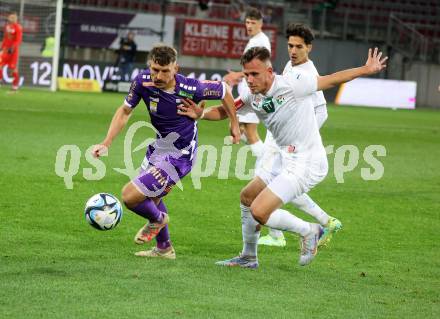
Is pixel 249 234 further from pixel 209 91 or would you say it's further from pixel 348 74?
pixel 348 74

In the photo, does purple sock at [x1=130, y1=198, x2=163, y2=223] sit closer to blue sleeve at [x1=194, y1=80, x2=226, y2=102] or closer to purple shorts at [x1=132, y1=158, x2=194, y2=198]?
purple shorts at [x1=132, y1=158, x2=194, y2=198]

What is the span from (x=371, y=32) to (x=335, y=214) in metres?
29.8

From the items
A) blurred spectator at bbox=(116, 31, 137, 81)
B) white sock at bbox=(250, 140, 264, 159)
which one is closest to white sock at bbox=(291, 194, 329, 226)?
white sock at bbox=(250, 140, 264, 159)

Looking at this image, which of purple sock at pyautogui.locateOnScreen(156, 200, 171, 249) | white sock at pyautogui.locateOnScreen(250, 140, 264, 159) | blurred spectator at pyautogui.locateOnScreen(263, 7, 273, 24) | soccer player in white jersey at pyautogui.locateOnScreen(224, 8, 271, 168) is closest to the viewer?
purple sock at pyautogui.locateOnScreen(156, 200, 171, 249)

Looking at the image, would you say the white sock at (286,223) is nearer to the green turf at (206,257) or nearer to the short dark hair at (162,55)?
the green turf at (206,257)

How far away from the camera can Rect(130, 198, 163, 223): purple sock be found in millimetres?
8312

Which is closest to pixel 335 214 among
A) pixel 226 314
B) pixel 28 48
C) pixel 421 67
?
pixel 226 314

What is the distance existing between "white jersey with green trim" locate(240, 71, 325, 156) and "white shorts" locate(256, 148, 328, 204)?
0.08 m

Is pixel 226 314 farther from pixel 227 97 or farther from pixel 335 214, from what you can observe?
pixel 335 214

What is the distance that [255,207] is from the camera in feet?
25.4

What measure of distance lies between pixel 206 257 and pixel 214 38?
28316 mm

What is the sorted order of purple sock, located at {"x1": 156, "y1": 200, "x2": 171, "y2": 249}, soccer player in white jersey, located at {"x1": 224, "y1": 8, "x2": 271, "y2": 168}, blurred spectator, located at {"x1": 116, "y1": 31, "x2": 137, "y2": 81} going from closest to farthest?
purple sock, located at {"x1": 156, "y1": 200, "x2": 171, "y2": 249} < soccer player in white jersey, located at {"x1": 224, "y1": 8, "x2": 271, "y2": 168} < blurred spectator, located at {"x1": 116, "y1": 31, "x2": 137, "y2": 81}

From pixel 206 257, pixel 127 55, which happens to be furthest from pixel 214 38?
pixel 206 257

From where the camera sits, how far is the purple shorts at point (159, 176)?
8281 mm
